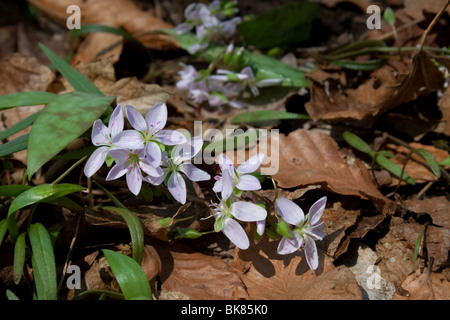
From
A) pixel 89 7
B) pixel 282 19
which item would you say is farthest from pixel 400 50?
pixel 89 7

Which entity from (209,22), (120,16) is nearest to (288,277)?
(209,22)

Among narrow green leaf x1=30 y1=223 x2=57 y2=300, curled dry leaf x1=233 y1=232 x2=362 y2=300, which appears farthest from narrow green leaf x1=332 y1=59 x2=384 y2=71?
narrow green leaf x1=30 y1=223 x2=57 y2=300

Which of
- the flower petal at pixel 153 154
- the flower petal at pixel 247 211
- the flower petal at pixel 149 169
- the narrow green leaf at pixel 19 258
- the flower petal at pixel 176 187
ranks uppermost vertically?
the flower petal at pixel 153 154

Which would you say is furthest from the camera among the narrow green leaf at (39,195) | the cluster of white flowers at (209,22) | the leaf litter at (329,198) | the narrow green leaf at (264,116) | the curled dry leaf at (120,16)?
the curled dry leaf at (120,16)

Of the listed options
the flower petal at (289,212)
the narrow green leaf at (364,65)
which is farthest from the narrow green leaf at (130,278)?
the narrow green leaf at (364,65)

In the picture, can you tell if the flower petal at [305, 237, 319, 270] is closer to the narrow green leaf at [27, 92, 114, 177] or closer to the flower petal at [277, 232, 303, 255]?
the flower petal at [277, 232, 303, 255]

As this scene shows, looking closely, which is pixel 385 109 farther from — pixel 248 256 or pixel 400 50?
pixel 248 256

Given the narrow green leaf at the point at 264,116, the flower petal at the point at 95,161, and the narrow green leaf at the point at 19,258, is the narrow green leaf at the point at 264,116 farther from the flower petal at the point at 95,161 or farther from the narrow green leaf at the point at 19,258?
the narrow green leaf at the point at 19,258
